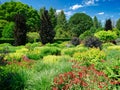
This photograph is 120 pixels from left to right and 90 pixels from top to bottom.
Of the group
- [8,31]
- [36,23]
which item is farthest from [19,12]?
[8,31]

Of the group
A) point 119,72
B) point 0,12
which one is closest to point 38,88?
point 119,72

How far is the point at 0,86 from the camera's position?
8812mm

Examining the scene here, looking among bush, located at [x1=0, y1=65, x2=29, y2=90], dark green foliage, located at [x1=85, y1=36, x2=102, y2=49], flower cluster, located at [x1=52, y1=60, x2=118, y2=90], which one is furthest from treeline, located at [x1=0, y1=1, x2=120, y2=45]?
flower cluster, located at [x1=52, y1=60, x2=118, y2=90]

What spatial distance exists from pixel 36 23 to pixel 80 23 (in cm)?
2703

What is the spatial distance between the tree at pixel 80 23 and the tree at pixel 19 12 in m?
20.7

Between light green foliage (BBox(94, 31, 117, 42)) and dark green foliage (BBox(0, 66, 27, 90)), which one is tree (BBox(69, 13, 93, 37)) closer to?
light green foliage (BBox(94, 31, 117, 42))

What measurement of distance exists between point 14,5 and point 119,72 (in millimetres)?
51946

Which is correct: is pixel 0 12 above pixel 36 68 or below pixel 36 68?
above

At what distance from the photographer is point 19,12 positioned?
183 feet

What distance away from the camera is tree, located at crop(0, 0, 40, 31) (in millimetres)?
55481

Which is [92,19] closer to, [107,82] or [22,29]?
[22,29]

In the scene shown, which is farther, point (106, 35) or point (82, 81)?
point (106, 35)

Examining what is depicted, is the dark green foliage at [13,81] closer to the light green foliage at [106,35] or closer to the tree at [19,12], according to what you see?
the light green foliage at [106,35]

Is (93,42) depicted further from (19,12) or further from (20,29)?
(19,12)
